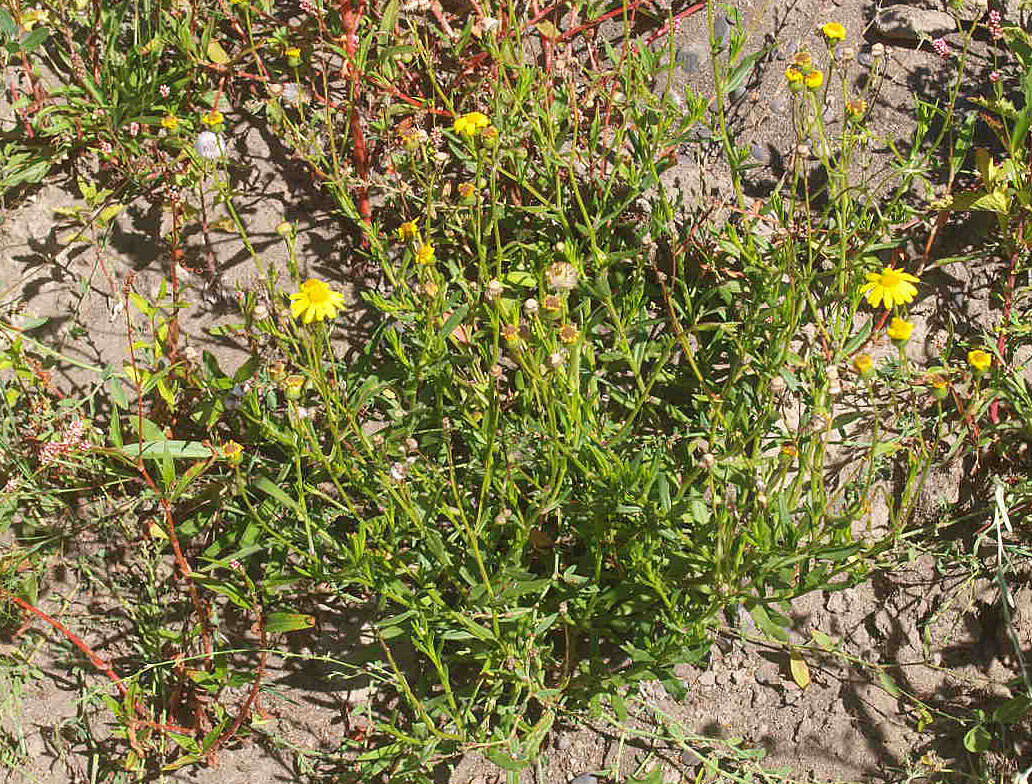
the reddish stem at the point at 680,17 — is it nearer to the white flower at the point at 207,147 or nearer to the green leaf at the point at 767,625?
the white flower at the point at 207,147

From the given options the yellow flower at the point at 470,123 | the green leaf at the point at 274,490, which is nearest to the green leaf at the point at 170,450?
the green leaf at the point at 274,490

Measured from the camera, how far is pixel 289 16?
330 cm

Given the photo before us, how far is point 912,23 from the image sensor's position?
3.23 m

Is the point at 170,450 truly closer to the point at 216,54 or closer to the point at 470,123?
the point at 470,123

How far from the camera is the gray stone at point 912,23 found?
323cm

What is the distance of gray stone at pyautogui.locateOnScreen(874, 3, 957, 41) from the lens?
3.23 m

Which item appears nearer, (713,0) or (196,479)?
(196,479)

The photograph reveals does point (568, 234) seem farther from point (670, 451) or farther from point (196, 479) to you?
point (196, 479)

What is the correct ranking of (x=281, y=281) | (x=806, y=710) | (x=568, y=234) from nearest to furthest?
1. (x=806, y=710)
2. (x=568, y=234)
3. (x=281, y=281)

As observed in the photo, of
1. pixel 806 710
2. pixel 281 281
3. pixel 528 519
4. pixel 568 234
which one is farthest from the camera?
pixel 281 281

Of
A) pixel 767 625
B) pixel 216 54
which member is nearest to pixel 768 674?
pixel 767 625

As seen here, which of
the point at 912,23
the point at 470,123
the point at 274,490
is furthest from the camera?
the point at 912,23

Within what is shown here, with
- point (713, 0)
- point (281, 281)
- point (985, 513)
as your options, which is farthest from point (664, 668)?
point (713, 0)

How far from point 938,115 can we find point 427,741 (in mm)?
2558
